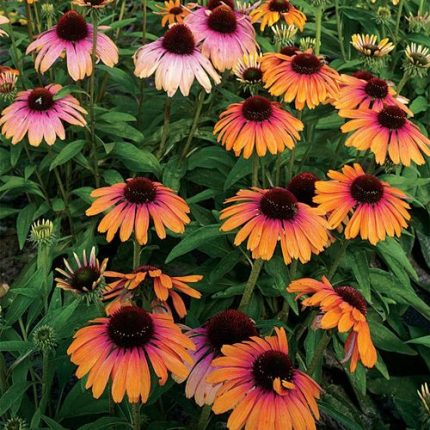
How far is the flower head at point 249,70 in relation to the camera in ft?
7.08

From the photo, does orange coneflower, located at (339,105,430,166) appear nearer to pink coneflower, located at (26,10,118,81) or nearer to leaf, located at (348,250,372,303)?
leaf, located at (348,250,372,303)

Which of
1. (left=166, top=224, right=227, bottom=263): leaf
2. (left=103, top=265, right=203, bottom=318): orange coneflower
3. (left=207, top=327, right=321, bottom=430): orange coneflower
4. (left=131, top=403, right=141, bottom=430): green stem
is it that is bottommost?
(left=166, top=224, right=227, bottom=263): leaf

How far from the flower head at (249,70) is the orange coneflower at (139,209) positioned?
750mm

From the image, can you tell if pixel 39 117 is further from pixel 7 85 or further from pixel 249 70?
pixel 249 70

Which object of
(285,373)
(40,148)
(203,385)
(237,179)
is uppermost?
(285,373)

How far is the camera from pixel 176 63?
80.1 inches

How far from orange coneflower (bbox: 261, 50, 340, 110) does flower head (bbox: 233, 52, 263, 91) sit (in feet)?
0.40

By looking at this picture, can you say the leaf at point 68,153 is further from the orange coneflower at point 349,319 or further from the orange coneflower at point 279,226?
the orange coneflower at point 349,319

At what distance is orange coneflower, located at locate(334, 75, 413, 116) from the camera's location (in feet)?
6.42

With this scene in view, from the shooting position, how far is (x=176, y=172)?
2.33 m

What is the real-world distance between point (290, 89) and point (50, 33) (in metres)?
0.94

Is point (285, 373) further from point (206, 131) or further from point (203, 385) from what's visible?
point (206, 131)

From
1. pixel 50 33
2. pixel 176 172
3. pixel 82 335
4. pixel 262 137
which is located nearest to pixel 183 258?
pixel 176 172

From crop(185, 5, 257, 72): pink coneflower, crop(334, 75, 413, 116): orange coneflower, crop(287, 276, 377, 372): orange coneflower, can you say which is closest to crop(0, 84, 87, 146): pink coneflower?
crop(185, 5, 257, 72): pink coneflower
